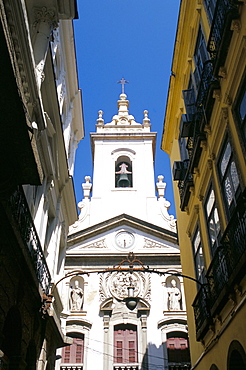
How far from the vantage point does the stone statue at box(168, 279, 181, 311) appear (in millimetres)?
20516

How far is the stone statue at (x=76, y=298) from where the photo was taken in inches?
814

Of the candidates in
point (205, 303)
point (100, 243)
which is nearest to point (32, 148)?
point (205, 303)

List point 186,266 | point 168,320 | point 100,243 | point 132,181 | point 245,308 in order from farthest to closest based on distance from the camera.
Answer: point 132,181
point 100,243
point 168,320
point 186,266
point 245,308

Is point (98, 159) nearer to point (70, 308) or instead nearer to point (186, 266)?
point (70, 308)

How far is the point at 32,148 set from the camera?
557 cm

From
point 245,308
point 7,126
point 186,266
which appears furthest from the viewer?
point 186,266

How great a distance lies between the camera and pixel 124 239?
23438mm

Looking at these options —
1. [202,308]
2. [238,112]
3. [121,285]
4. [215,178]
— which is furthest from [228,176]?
[121,285]

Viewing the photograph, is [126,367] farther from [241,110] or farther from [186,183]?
[241,110]

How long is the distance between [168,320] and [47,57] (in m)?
15.0

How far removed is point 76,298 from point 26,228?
1412 centimetres

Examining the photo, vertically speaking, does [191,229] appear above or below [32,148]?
above

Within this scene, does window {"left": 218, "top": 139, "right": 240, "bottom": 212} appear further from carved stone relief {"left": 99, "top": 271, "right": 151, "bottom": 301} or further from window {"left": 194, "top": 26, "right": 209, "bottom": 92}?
carved stone relief {"left": 99, "top": 271, "right": 151, "bottom": 301}

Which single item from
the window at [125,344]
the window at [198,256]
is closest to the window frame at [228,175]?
the window at [198,256]
